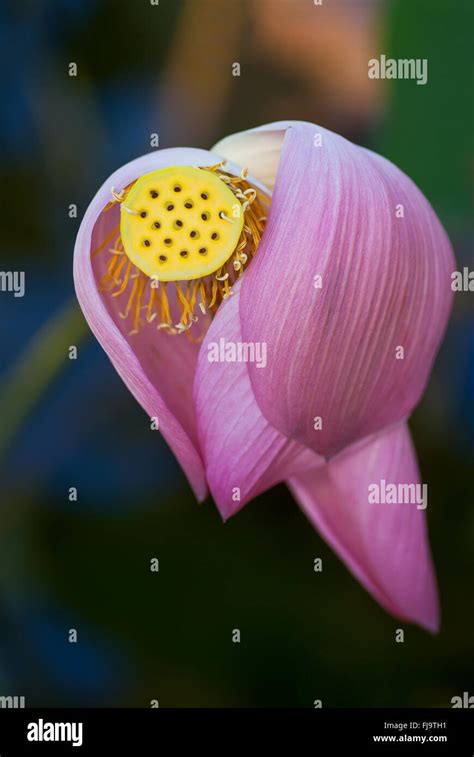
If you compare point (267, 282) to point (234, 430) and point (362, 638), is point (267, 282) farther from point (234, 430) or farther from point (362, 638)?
point (362, 638)

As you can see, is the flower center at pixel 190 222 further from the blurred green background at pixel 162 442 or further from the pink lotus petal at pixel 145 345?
the blurred green background at pixel 162 442

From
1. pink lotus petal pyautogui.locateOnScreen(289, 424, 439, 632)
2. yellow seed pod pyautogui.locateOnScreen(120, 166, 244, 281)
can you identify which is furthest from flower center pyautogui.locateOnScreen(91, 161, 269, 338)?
pink lotus petal pyautogui.locateOnScreen(289, 424, 439, 632)

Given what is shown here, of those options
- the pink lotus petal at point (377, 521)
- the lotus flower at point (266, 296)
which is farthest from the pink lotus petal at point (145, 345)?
the pink lotus petal at point (377, 521)

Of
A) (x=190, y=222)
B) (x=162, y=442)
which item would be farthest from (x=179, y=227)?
(x=162, y=442)

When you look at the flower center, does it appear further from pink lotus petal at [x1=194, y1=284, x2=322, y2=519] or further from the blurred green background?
the blurred green background

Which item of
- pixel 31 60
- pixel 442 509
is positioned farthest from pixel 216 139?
pixel 442 509

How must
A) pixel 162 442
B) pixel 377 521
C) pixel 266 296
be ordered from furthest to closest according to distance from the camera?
pixel 162 442
pixel 377 521
pixel 266 296

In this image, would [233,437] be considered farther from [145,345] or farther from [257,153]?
[257,153]
